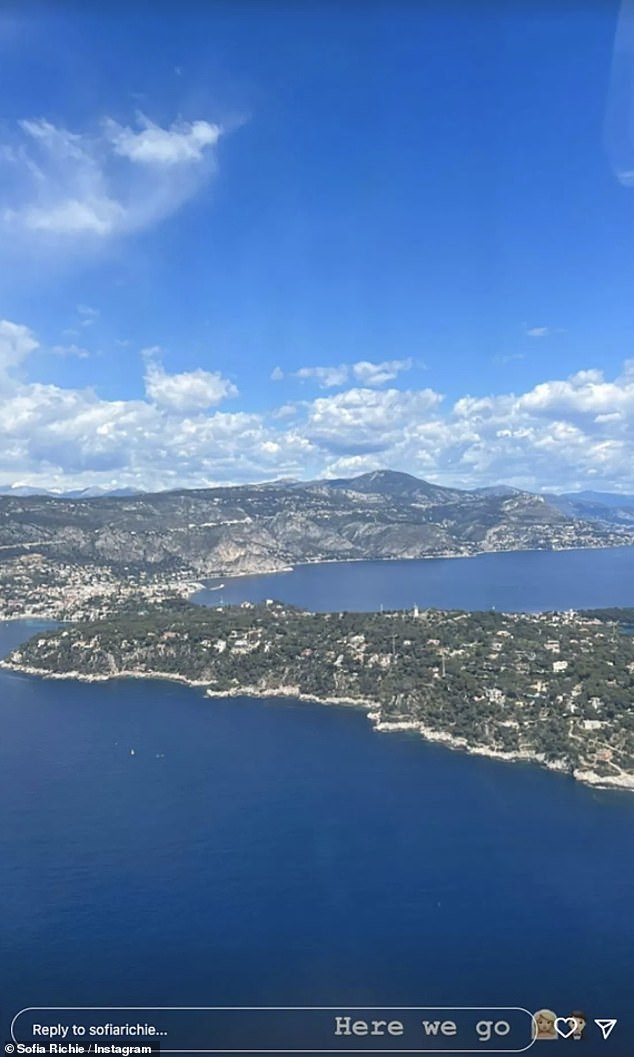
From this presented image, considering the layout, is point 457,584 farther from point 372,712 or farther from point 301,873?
point 301,873

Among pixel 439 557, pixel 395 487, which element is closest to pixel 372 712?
pixel 439 557

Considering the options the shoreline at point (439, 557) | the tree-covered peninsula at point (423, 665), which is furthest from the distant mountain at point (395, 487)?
the tree-covered peninsula at point (423, 665)

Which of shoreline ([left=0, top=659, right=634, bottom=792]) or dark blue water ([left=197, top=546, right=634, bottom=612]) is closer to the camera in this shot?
shoreline ([left=0, top=659, right=634, bottom=792])

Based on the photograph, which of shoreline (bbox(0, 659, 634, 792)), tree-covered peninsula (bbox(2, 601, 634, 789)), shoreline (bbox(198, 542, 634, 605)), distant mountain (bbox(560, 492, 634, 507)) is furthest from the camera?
distant mountain (bbox(560, 492, 634, 507))

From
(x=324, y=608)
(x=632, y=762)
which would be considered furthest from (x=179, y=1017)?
(x=324, y=608)

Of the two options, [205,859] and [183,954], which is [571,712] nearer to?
[205,859]

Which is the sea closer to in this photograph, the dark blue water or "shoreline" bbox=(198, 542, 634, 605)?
the dark blue water

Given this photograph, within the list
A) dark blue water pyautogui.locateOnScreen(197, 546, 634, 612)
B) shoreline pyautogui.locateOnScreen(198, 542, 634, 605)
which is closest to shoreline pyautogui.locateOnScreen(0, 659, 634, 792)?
dark blue water pyautogui.locateOnScreen(197, 546, 634, 612)
